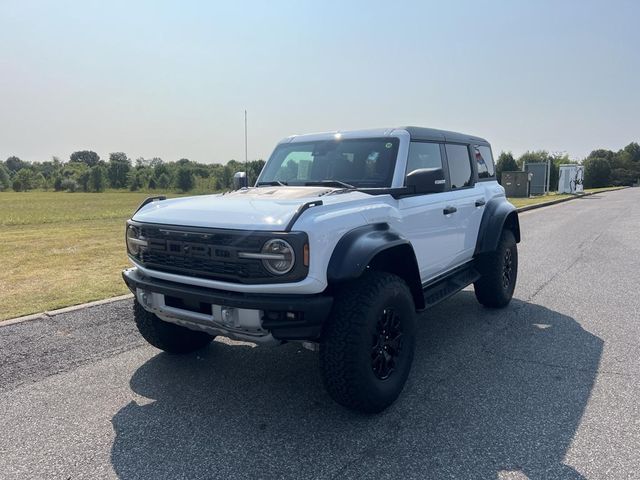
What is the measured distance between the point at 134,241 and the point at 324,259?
1553 mm

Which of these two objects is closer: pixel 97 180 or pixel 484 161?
pixel 484 161

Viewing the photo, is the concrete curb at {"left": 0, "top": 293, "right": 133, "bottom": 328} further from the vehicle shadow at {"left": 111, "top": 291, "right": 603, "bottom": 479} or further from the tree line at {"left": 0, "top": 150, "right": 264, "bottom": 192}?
the tree line at {"left": 0, "top": 150, "right": 264, "bottom": 192}

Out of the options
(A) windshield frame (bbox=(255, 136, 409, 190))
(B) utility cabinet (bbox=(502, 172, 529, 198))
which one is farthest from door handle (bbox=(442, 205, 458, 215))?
(B) utility cabinet (bbox=(502, 172, 529, 198))

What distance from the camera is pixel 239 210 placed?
321 cm

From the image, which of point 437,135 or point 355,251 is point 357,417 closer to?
point 355,251

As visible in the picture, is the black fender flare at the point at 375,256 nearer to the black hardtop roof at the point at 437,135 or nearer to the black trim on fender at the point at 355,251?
the black trim on fender at the point at 355,251

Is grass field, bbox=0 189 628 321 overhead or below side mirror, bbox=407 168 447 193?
below

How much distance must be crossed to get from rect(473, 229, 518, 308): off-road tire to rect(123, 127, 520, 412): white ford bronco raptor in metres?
0.86

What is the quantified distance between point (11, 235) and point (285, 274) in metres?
11.5

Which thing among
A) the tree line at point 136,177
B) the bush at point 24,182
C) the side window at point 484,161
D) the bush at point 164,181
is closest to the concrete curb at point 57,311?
the side window at point 484,161

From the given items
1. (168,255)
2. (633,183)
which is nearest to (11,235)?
(168,255)

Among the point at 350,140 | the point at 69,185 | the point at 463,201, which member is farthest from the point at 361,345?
the point at 69,185

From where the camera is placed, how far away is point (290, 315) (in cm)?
290

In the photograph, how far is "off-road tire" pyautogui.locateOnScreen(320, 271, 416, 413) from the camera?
2996 millimetres
